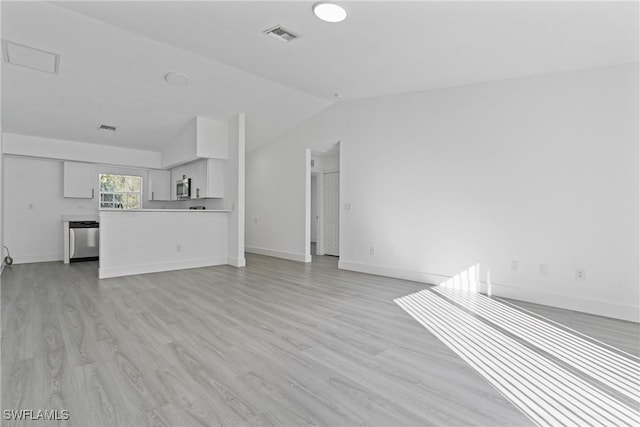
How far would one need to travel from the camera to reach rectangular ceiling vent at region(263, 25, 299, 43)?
3426 mm

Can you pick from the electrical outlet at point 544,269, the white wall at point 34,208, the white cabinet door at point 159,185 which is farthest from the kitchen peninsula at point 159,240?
the electrical outlet at point 544,269

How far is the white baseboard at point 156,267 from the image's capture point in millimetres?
5053

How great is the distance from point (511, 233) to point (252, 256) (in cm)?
545

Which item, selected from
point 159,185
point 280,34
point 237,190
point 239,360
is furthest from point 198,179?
point 239,360

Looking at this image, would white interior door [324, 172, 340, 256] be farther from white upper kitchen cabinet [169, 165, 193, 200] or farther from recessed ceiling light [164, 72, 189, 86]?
recessed ceiling light [164, 72, 189, 86]

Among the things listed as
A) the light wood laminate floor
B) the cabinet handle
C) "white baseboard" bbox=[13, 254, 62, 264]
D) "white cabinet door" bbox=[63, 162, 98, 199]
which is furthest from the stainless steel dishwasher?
the light wood laminate floor

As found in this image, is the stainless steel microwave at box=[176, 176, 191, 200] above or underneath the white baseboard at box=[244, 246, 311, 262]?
above

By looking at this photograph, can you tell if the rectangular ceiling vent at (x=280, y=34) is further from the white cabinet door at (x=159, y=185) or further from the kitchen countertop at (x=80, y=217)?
the kitchen countertop at (x=80, y=217)

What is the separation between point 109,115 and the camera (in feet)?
19.2

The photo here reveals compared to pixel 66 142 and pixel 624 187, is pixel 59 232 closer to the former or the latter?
pixel 66 142

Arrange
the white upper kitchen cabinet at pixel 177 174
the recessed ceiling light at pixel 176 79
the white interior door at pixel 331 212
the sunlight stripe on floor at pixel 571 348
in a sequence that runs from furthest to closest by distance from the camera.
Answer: the white interior door at pixel 331 212
the white upper kitchen cabinet at pixel 177 174
the recessed ceiling light at pixel 176 79
the sunlight stripe on floor at pixel 571 348

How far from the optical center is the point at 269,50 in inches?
155

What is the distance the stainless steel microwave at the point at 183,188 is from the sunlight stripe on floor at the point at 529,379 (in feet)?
18.0

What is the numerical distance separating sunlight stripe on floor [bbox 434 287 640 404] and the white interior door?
433 centimetres
